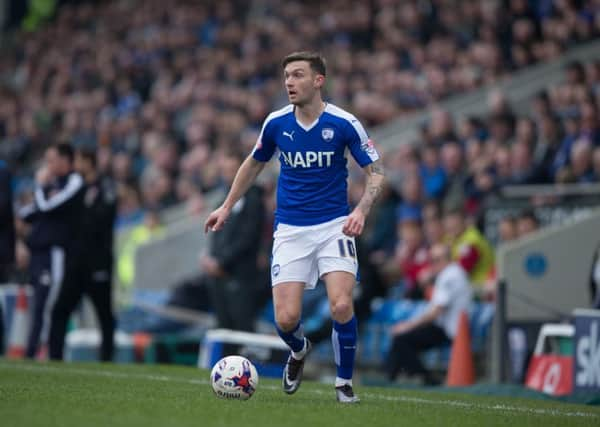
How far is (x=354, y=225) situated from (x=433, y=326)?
5.84 meters

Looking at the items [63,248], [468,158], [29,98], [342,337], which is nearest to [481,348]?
[468,158]

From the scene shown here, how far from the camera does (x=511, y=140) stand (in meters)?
16.9

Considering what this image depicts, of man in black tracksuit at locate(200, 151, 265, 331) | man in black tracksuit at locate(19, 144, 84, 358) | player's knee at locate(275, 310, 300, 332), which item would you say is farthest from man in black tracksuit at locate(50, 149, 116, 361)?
player's knee at locate(275, 310, 300, 332)

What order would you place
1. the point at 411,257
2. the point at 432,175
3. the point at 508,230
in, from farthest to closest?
1. the point at 432,175
2. the point at 411,257
3. the point at 508,230

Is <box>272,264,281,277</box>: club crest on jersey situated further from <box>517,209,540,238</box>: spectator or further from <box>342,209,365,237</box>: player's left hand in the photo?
<box>517,209,540,238</box>: spectator

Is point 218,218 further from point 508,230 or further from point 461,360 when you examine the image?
point 508,230

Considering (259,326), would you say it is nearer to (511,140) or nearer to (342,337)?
(511,140)

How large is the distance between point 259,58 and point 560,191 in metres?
10.3

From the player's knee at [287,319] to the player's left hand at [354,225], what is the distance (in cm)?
77

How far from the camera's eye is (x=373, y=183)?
29.7ft

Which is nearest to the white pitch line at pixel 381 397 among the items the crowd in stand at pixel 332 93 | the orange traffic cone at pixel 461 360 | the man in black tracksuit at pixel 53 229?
the man in black tracksuit at pixel 53 229

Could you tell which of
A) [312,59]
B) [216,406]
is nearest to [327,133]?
[312,59]

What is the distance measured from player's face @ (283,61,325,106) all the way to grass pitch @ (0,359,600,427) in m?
2.03

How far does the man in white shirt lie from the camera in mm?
14109
